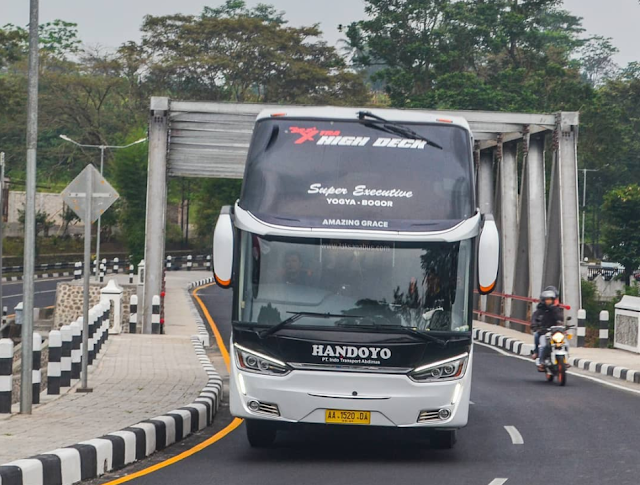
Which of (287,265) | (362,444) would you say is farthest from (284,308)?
(362,444)

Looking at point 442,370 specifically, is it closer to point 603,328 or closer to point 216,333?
point 603,328

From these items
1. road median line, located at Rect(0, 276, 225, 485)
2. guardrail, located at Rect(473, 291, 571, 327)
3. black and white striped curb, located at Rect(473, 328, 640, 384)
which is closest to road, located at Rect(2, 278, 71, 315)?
guardrail, located at Rect(473, 291, 571, 327)

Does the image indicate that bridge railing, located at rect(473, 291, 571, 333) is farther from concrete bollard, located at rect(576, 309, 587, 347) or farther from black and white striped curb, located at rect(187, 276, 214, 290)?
black and white striped curb, located at rect(187, 276, 214, 290)

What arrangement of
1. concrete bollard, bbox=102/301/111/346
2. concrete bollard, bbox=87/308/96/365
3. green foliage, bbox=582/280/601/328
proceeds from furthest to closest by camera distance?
1. green foliage, bbox=582/280/601/328
2. concrete bollard, bbox=102/301/111/346
3. concrete bollard, bbox=87/308/96/365

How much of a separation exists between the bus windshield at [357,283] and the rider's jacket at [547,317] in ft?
26.2

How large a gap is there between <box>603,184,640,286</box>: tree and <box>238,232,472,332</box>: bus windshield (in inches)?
1744

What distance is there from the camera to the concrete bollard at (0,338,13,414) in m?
12.0

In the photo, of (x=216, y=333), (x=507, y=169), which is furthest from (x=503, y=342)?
(x=216, y=333)

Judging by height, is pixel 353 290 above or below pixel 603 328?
above

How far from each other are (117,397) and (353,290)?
472 centimetres

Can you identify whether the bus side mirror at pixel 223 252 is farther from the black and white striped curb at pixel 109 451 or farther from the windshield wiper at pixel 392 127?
the windshield wiper at pixel 392 127

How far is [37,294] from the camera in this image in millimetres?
→ 51906

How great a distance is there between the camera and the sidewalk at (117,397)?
10.5 meters

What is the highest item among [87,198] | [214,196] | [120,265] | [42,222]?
[214,196]
